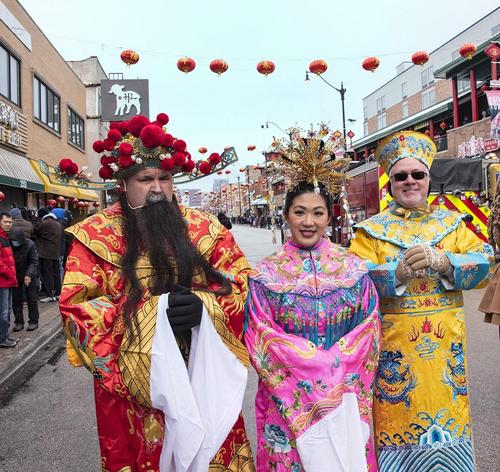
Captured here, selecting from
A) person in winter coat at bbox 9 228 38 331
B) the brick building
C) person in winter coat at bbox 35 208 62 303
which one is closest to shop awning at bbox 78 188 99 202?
the brick building

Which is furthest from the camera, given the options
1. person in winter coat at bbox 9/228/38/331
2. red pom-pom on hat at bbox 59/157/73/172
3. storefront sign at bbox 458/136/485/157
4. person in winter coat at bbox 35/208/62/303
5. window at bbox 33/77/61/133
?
window at bbox 33/77/61/133

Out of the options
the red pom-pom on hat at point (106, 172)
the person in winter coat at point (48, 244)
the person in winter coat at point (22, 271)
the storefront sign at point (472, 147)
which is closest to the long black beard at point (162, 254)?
the red pom-pom on hat at point (106, 172)

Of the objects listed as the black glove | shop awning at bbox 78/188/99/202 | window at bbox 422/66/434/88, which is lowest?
the black glove

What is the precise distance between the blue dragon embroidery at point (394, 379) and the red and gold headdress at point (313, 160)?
91cm

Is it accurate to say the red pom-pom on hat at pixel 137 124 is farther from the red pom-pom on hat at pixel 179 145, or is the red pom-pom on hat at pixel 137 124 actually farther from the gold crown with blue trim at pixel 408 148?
the gold crown with blue trim at pixel 408 148

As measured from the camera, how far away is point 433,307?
93.8 inches

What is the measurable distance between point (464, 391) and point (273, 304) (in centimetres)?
112

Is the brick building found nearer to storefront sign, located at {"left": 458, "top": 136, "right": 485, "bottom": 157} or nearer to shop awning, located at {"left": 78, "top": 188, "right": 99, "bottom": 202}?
shop awning, located at {"left": 78, "top": 188, "right": 99, "bottom": 202}

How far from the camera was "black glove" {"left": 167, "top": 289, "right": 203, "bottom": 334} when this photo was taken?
1897mm

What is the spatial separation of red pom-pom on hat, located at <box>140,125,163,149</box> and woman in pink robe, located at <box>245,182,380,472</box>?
0.72 metres

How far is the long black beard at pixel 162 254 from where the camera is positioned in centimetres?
205

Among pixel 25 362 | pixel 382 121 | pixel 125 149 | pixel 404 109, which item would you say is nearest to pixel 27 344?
pixel 25 362

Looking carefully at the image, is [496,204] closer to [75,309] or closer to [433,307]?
[433,307]

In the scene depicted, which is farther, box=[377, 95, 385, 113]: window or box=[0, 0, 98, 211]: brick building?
box=[377, 95, 385, 113]: window
